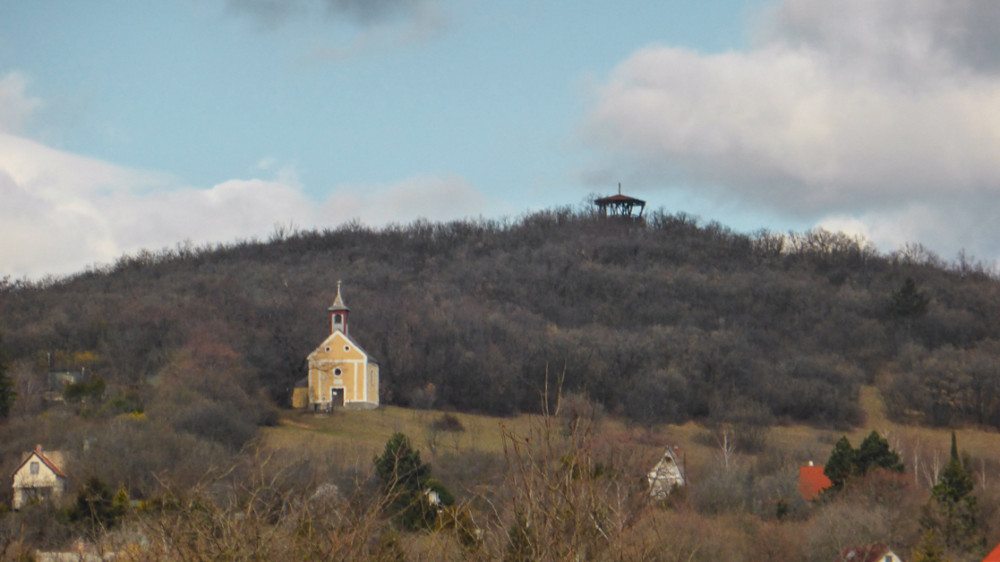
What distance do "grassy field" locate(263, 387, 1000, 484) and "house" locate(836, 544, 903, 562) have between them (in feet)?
38.2

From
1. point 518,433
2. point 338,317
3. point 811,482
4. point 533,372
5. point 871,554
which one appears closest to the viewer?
point 871,554

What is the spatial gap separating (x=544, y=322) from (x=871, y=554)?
207 feet

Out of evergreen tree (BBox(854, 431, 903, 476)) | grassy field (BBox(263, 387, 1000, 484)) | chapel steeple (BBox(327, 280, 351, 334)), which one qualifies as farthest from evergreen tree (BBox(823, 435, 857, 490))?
chapel steeple (BBox(327, 280, 351, 334))

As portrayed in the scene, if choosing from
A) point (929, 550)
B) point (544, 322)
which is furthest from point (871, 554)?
point (544, 322)

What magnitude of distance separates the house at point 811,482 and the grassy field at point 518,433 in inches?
188

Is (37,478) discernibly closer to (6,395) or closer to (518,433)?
(6,395)

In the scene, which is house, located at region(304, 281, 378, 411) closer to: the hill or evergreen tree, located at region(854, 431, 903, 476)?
the hill

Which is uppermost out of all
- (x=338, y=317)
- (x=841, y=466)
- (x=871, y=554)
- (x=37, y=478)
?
(x=338, y=317)

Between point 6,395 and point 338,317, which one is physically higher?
point 338,317

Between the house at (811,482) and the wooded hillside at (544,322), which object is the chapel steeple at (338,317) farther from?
the house at (811,482)

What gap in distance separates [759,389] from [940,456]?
21481mm

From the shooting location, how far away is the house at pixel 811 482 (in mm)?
53656

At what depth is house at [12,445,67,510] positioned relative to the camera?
47062 mm

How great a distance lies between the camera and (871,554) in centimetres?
3947
